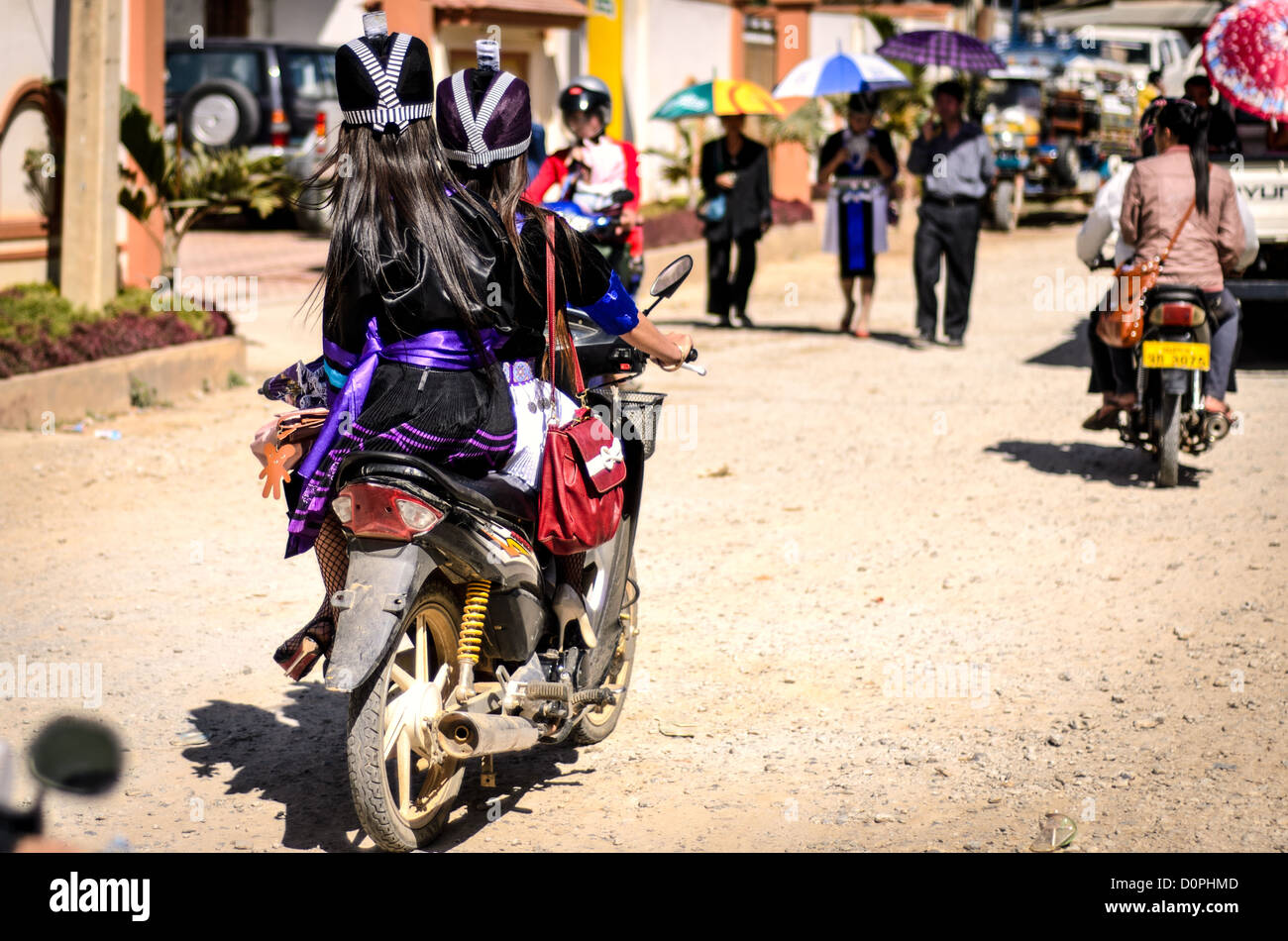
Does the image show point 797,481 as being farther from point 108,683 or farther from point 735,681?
point 108,683

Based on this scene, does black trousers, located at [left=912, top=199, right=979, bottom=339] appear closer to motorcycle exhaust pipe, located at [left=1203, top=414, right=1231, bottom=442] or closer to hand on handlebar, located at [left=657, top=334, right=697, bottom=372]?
motorcycle exhaust pipe, located at [left=1203, top=414, right=1231, bottom=442]

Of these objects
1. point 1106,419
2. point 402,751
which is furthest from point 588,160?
point 402,751

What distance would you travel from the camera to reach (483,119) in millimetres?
3717

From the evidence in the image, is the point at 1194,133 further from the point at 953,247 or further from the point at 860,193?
the point at 860,193

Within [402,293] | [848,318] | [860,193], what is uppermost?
[860,193]

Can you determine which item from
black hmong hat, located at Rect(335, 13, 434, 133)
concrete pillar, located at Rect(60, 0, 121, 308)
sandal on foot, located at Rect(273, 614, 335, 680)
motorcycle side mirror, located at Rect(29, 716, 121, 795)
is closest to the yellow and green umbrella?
concrete pillar, located at Rect(60, 0, 121, 308)

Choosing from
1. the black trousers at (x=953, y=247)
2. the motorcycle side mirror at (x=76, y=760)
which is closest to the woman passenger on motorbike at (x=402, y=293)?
the motorcycle side mirror at (x=76, y=760)

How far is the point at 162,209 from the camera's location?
35.4ft

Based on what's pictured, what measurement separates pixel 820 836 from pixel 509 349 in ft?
4.86

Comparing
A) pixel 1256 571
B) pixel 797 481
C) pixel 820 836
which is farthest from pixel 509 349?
pixel 797 481

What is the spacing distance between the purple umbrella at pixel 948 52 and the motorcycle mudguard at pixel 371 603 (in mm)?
11215

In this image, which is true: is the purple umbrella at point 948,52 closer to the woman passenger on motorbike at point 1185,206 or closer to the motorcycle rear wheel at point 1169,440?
the woman passenger on motorbike at point 1185,206

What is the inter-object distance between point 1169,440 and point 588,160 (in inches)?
177

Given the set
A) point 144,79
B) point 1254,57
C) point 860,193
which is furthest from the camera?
point 860,193
